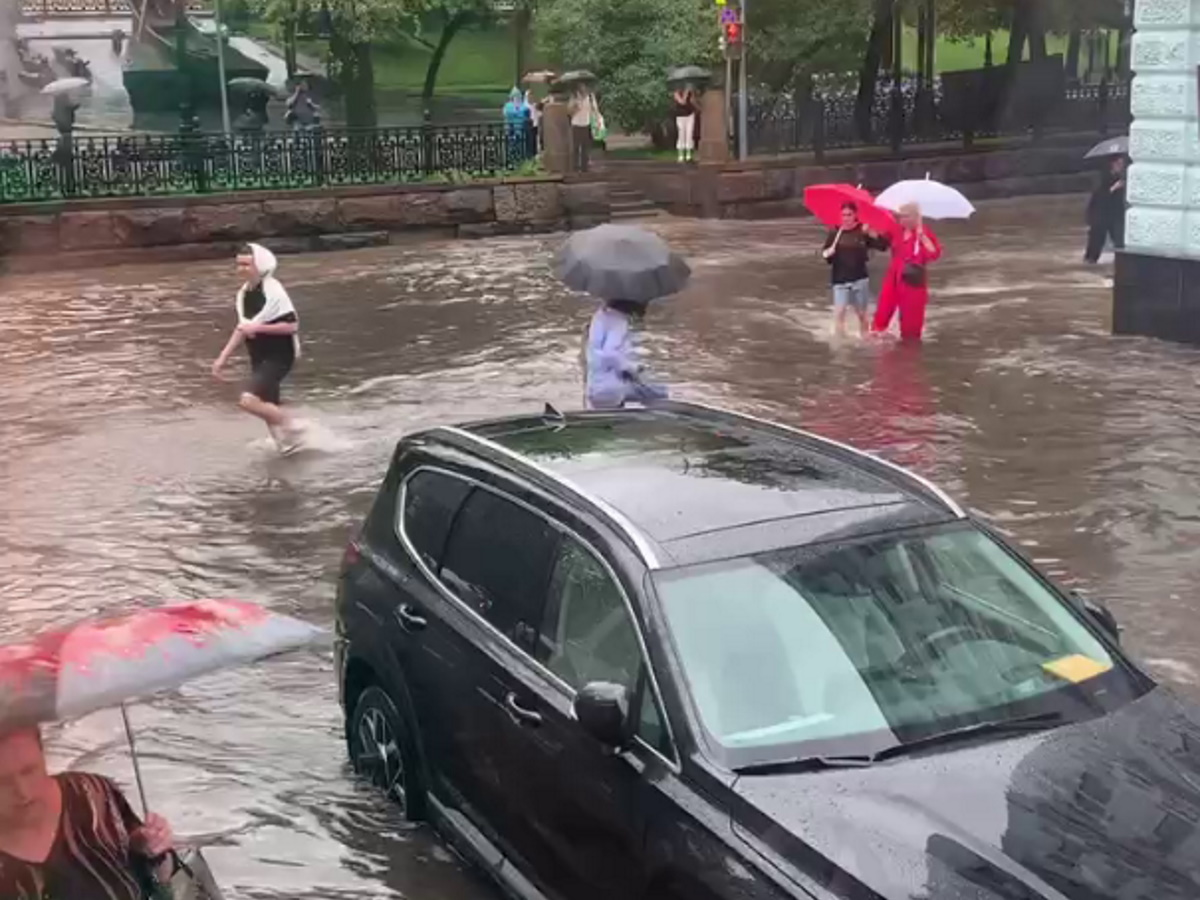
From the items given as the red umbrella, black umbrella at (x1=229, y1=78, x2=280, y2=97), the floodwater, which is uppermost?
black umbrella at (x1=229, y1=78, x2=280, y2=97)

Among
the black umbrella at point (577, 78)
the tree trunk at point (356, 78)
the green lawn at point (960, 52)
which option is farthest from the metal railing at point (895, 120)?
the green lawn at point (960, 52)

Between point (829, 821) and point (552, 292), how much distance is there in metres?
17.1

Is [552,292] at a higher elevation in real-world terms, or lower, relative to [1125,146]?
lower

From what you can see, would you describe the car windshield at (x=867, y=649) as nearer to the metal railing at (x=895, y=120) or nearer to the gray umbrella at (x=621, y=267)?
the gray umbrella at (x=621, y=267)

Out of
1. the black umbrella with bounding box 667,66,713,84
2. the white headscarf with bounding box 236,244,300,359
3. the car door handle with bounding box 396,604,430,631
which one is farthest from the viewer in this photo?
the black umbrella with bounding box 667,66,713,84

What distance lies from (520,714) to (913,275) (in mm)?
11738

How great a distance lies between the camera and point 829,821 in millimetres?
3939

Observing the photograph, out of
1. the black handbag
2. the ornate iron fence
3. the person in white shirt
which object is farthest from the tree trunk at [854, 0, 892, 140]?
the black handbag

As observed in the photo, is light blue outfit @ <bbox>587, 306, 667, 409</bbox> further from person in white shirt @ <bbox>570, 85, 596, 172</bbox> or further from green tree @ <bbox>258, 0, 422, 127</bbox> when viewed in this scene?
green tree @ <bbox>258, 0, 422, 127</bbox>

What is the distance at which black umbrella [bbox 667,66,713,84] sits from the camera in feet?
102

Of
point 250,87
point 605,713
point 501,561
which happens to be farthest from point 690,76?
point 605,713

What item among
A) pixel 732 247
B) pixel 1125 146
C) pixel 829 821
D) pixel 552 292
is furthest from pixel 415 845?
pixel 732 247

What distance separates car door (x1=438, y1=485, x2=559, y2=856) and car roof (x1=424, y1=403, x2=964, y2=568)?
0.71ft

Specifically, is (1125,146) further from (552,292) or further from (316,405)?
(316,405)
